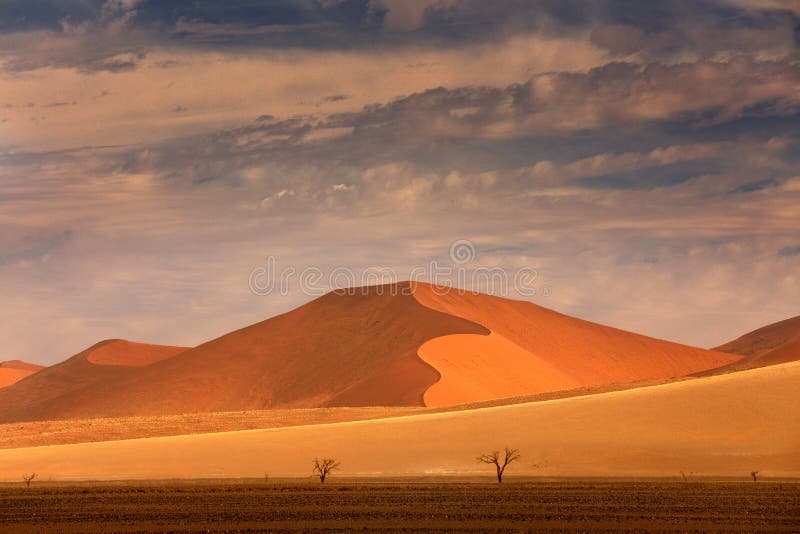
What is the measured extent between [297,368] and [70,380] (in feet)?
122

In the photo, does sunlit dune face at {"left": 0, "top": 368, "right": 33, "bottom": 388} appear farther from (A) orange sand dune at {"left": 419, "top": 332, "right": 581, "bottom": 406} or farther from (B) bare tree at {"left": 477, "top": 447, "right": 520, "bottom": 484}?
(B) bare tree at {"left": 477, "top": 447, "right": 520, "bottom": 484}

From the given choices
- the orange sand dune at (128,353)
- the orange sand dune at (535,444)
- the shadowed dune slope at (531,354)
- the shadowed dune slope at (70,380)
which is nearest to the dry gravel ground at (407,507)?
the orange sand dune at (535,444)

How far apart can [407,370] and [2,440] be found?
117 feet

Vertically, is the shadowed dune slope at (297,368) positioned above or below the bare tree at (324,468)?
above

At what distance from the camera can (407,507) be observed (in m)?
30.0

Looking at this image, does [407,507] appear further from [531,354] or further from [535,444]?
[531,354]

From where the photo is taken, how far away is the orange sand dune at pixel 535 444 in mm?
42250

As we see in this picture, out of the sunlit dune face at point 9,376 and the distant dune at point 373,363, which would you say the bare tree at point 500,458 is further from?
the sunlit dune face at point 9,376

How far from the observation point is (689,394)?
52250 millimetres

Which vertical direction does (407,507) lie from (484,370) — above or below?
below

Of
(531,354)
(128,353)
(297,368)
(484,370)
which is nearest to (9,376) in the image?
(128,353)

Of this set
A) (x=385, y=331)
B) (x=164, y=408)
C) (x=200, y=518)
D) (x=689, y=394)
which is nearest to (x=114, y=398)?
(x=164, y=408)

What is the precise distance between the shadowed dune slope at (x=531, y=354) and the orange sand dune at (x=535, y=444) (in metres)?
24.2

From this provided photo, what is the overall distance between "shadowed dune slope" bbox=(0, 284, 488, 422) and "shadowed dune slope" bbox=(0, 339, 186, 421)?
0.44 m
